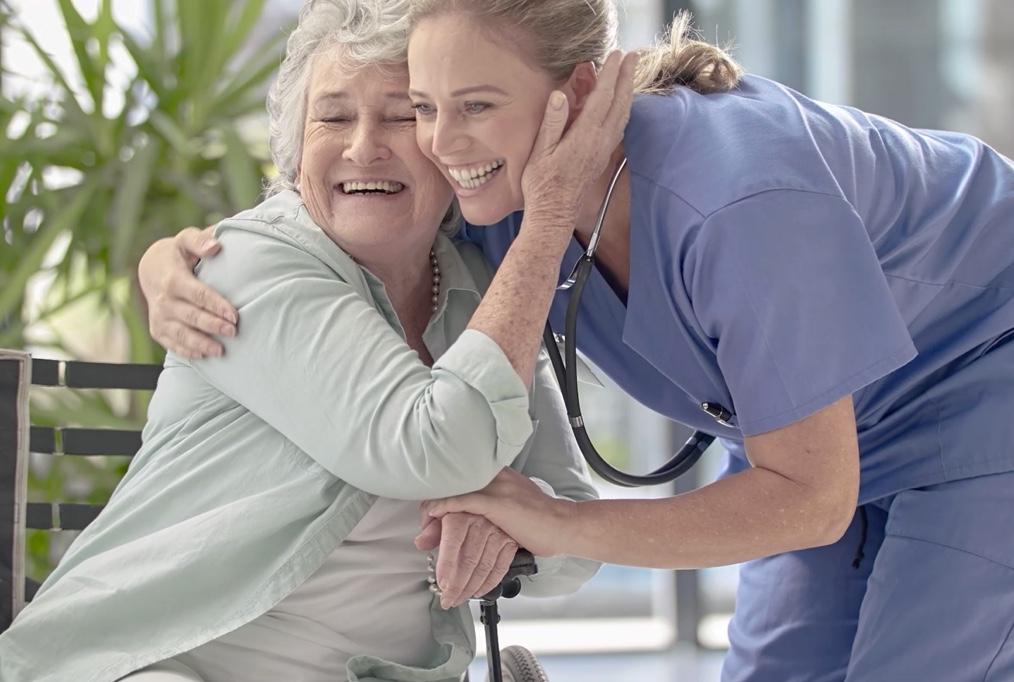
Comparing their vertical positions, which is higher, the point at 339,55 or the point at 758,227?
the point at 339,55

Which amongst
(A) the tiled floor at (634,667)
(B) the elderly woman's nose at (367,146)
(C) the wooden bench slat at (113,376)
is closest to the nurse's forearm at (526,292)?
(B) the elderly woman's nose at (367,146)

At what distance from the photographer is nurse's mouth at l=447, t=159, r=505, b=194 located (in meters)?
1.50

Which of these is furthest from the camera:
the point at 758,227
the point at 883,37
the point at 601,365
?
the point at 883,37

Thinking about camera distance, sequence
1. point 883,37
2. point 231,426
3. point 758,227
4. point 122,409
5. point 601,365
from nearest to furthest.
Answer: point 758,227 < point 231,426 < point 601,365 < point 122,409 < point 883,37

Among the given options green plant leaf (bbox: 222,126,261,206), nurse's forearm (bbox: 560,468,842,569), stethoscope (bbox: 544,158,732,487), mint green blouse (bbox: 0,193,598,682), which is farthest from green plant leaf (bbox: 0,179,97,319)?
nurse's forearm (bbox: 560,468,842,569)

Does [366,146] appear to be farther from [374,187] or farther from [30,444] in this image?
[30,444]

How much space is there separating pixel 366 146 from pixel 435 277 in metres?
Answer: 0.24

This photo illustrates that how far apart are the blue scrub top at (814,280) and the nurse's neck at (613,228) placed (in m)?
0.03

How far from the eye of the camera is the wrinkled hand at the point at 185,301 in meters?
1.45

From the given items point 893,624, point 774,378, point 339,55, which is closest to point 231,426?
point 339,55

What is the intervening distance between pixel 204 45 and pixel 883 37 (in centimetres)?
210

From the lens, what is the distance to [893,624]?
1.54 m

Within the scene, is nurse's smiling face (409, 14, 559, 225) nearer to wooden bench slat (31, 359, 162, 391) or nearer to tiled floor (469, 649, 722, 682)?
wooden bench slat (31, 359, 162, 391)

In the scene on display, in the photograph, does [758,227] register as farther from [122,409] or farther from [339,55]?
[122,409]
